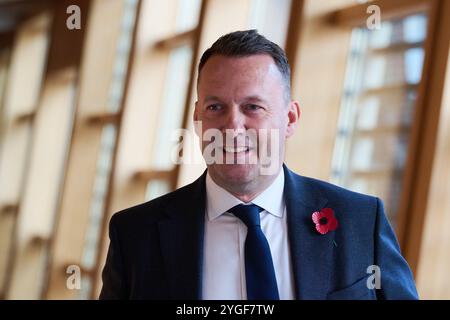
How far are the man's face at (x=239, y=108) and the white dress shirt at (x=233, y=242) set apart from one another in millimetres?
56

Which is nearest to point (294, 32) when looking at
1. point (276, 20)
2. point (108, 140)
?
point (276, 20)

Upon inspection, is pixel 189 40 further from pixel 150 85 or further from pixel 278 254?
pixel 278 254

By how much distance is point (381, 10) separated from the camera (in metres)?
3.40

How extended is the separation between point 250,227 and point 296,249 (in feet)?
0.35

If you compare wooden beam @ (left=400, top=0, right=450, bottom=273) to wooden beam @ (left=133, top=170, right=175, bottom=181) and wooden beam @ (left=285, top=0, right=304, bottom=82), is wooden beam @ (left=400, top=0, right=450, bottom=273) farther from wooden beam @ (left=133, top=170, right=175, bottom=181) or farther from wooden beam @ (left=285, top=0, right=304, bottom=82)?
wooden beam @ (left=133, top=170, right=175, bottom=181)

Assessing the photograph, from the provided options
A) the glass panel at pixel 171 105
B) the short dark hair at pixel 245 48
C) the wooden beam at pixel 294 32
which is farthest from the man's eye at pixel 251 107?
the glass panel at pixel 171 105

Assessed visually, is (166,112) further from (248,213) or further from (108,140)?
(248,213)

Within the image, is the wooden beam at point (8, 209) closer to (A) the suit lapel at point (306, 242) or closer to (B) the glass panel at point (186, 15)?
(B) the glass panel at point (186, 15)

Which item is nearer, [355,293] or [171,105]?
[355,293]

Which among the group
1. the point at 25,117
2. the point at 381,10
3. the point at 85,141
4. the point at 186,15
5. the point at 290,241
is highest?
→ the point at 25,117

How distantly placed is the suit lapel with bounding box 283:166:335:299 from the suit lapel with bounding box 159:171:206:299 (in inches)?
7.2

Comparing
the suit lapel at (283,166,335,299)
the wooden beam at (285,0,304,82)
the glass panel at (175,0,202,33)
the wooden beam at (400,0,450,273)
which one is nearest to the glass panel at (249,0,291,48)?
the wooden beam at (285,0,304,82)

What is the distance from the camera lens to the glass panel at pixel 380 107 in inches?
129

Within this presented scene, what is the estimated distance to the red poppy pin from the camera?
5.09 feet
